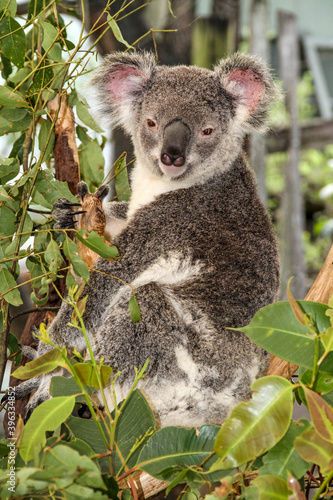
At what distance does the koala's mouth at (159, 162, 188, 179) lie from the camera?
2.12m

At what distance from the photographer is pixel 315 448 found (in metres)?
1.01

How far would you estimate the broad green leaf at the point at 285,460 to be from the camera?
3.55 feet

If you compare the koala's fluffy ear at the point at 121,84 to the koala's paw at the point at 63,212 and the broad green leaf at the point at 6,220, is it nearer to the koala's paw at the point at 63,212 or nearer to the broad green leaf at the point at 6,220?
the koala's paw at the point at 63,212

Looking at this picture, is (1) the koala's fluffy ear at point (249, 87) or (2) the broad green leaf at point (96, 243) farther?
(1) the koala's fluffy ear at point (249, 87)

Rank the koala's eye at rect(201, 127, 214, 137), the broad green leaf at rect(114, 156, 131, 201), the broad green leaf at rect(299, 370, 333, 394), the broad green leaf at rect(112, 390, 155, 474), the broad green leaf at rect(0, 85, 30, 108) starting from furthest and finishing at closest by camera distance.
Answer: the broad green leaf at rect(114, 156, 131, 201) < the koala's eye at rect(201, 127, 214, 137) < the broad green leaf at rect(0, 85, 30, 108) < the broad green leaf at rect(112, 390, 155, 474) < the broad green leaf at rect(299, 370, 333, 394)

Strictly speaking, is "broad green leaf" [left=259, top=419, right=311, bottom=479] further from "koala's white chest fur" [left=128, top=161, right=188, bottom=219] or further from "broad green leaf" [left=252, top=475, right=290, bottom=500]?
"koala's white chest fur" [left=128, top=161, right=188, bottom=219]

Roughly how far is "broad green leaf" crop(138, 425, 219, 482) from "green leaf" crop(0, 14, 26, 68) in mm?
1219

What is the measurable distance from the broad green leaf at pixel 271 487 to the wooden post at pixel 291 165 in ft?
13.1

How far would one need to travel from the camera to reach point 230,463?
3.29 ft

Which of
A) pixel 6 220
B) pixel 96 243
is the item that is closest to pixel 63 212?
pixel 6 220

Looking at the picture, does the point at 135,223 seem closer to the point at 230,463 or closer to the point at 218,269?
the point at 218,269

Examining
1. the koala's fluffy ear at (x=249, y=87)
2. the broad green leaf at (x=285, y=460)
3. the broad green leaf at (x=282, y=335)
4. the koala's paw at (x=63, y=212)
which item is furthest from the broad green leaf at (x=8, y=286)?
the koala's fluffy ear at (x=249, y=87)

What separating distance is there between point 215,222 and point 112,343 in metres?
0.65

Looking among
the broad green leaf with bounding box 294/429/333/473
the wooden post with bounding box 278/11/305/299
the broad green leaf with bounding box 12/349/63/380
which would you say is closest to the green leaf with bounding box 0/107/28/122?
the broad green leaf with bounding box 12/349/63/380
